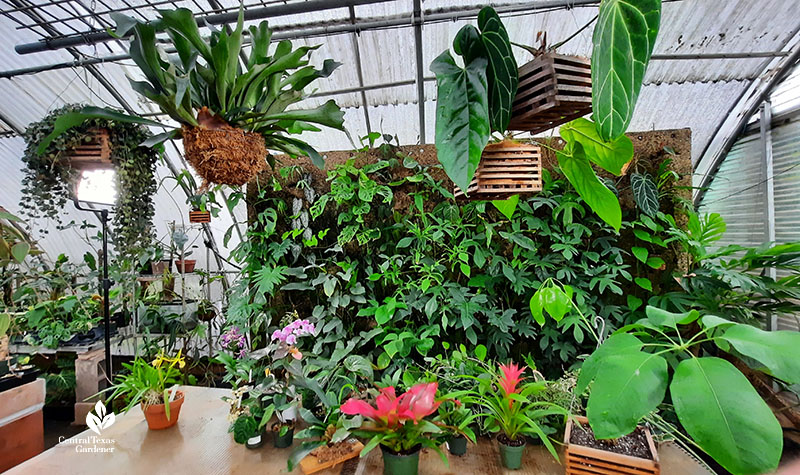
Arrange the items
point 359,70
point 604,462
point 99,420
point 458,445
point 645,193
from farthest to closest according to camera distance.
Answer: point 359,70, point 645,193, point 99,420, point 458,445, point 604,462

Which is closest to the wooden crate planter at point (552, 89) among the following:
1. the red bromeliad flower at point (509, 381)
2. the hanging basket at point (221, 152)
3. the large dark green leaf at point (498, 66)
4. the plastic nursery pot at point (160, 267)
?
the large dark green leaf at point (498, 66)

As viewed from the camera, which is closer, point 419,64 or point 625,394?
point 625,394

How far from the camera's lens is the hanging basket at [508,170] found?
107 centimetres

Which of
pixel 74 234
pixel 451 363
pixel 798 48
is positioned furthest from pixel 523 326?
pixel 74 234

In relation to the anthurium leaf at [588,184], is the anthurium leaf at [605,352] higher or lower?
lower

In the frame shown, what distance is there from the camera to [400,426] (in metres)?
1.34

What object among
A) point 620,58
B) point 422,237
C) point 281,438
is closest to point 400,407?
point 281,438

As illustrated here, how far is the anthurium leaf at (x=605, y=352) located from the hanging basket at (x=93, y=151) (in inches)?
79.2

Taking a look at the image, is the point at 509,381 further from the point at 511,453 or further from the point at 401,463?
the point at 401,463

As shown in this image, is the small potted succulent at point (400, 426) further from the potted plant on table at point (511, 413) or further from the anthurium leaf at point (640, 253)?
the anthurium leaf at point (640, 253)

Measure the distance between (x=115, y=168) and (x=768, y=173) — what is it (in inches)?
157

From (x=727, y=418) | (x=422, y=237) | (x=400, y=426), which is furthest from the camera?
(x=422, y=237)

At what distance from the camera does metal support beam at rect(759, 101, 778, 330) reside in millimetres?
2262

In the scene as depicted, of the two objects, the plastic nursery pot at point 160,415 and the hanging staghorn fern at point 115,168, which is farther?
the plastic nursery pot at point 160,415
